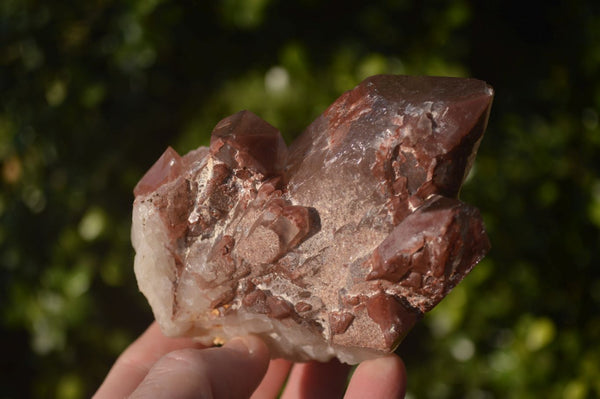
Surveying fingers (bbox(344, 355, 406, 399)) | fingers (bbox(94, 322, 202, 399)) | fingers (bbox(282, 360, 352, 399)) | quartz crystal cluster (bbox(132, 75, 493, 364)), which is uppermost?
quartz crystal cluster (bbox(132, 75, 493, 364))

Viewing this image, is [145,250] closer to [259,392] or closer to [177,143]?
[259,392]

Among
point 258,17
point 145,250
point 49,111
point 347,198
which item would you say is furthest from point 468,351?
point 49,111

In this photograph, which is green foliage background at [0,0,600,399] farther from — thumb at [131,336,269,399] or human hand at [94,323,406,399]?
thumb at [131,336,269,399]

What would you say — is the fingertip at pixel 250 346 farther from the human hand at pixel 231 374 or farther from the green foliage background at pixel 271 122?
the green foliage background at pixel 271 122

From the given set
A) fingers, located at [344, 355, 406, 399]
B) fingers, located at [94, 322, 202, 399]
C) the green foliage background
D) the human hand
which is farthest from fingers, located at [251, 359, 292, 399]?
the green foliage background

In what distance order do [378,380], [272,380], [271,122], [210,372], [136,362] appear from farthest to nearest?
1. [271,122]
2. [272,380]
3. [136,362]
4. [378,380]
5. [210,372]

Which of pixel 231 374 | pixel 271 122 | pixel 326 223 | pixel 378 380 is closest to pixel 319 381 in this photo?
pixel 378 380

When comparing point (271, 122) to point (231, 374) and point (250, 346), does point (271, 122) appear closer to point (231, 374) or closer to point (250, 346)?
point (250, 346)

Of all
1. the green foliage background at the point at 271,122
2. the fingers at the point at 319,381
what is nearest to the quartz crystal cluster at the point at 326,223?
the fingers at the point at 319,381
